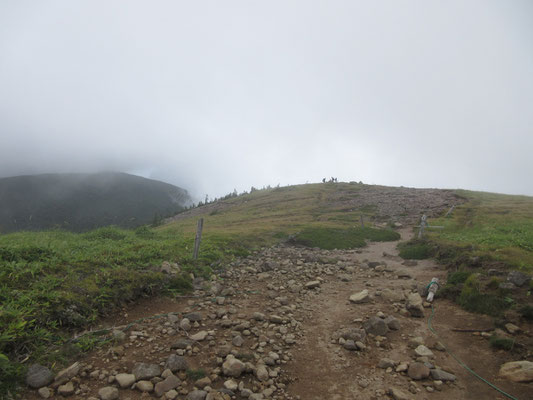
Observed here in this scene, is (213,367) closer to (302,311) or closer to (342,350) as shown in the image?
(342,350)

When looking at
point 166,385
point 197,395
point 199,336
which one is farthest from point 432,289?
point 166,385

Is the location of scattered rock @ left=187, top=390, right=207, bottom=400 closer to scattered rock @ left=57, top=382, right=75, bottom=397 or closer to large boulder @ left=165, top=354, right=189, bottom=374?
large boulder @ left=165, top=354, right=189, bottom=374

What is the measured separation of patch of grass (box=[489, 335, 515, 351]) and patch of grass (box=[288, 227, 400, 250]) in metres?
12.7

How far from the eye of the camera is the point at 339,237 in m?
20.8

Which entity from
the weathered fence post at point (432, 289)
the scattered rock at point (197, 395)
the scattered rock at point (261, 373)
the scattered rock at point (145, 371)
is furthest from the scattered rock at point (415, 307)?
the scattered rock at point (145, 371)

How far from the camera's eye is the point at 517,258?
9.84m

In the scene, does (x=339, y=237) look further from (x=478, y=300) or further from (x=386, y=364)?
(x=386, y=364)

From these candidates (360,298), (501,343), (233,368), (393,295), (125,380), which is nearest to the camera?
(125,380)

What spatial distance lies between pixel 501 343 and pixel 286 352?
15.1 ft

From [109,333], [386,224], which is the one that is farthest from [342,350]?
[386,224]

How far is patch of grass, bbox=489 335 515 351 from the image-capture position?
567 cm

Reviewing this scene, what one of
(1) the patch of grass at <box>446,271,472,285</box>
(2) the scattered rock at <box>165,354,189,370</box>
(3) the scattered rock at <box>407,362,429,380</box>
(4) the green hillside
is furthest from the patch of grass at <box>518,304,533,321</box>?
(2) the scattered rock at <box>165,354,189,370</box>

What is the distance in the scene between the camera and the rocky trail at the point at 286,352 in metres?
4.61

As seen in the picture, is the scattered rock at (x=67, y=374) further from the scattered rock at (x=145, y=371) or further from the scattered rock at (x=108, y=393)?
the scattered rock at (x=145, y=371)
